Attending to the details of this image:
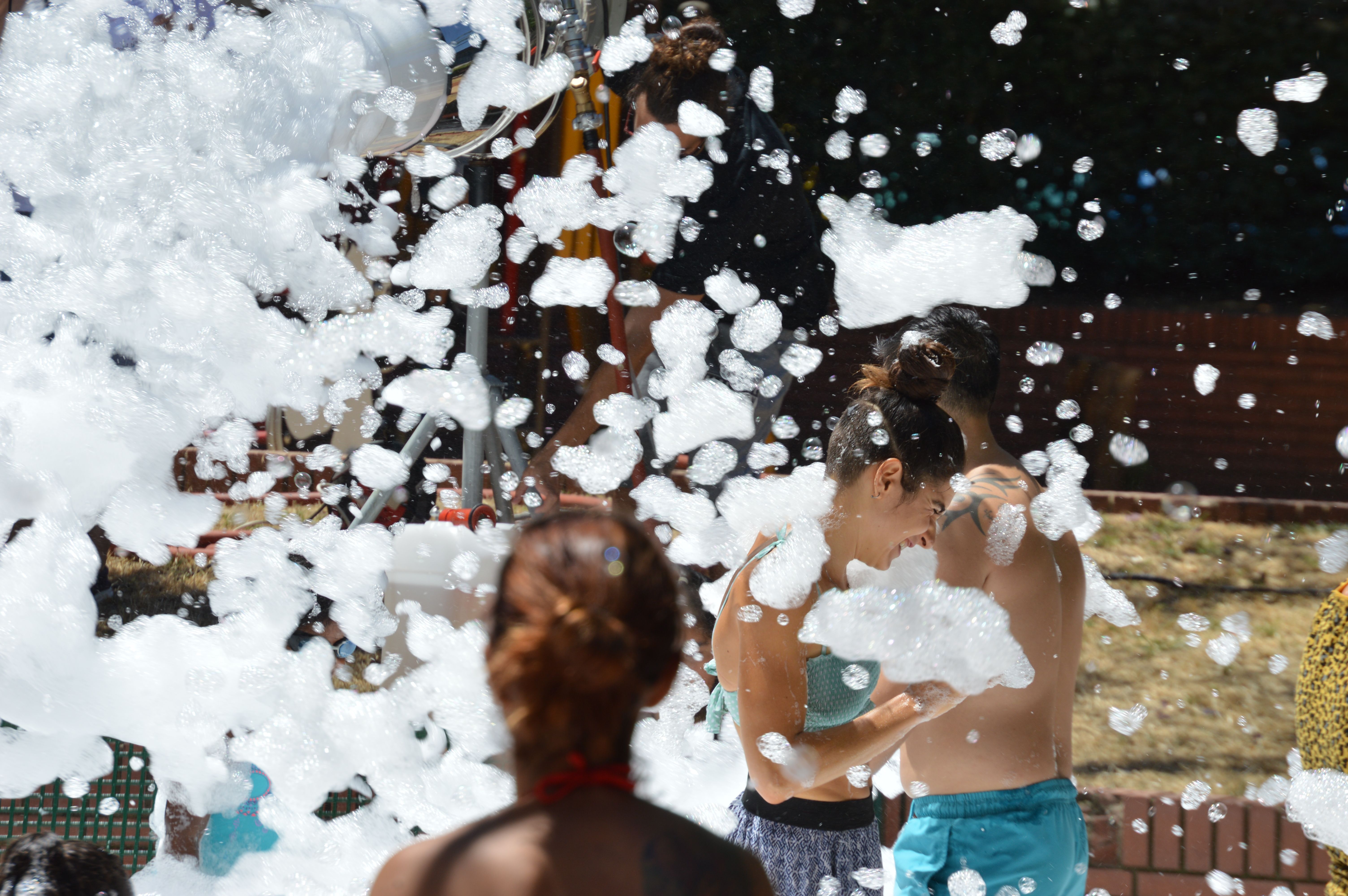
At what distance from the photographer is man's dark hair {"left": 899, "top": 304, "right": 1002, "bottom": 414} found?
82.9 inches

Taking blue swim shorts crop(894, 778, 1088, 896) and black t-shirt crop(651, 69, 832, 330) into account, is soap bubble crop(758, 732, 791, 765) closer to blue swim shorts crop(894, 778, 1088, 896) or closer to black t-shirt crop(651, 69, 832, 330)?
blue swim shorts crop(894, 778, 1088, 896)

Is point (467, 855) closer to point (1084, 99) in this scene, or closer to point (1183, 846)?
point (1183, 846)

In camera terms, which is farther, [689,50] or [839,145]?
[839,145]

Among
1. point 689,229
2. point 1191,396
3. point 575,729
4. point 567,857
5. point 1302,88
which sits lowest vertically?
point 567,857

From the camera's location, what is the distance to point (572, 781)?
3.68ft

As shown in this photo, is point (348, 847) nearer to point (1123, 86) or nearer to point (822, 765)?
point (822, 765)

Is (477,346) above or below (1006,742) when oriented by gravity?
above

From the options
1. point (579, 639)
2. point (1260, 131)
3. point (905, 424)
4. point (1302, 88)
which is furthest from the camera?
point (1260, 131)

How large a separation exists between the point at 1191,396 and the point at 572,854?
5288mm

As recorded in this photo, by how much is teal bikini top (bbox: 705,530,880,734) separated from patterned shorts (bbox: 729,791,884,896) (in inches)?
6.3

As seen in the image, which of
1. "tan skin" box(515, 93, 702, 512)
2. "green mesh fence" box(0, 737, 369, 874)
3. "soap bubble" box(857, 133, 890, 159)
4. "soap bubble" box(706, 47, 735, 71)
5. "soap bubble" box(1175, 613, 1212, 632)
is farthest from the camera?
"soap bubble" box(857, 133, 890, 159)

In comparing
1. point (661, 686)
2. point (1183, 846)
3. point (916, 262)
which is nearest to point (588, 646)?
point (661, 686)

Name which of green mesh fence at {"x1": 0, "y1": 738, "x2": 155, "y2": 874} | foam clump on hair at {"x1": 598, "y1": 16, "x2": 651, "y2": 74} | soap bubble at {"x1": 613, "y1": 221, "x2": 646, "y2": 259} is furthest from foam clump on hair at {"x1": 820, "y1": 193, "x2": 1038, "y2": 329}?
green mesh fence at {"x1": 0, "y1": 738, "x2": 155, "y2": 874}

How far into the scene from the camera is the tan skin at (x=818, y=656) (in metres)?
1.80
